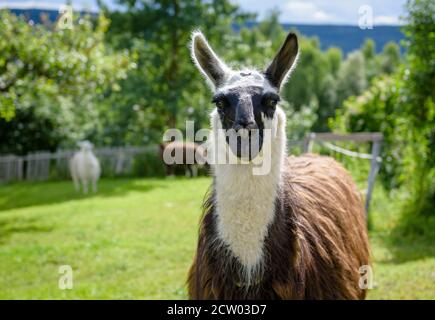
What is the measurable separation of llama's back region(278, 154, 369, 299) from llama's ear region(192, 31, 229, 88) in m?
0.83

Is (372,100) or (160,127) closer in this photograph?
(372,100)

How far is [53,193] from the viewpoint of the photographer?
18922 millimetres

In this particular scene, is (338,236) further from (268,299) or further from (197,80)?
(197,80)

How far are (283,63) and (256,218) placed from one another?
1129mm

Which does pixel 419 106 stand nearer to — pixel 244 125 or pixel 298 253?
pixel 298 253

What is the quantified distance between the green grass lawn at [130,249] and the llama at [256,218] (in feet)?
7.97

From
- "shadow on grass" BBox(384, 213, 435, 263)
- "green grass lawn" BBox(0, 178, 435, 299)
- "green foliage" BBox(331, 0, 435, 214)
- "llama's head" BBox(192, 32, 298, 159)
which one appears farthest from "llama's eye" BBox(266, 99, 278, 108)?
"green foliage" BBox(331, 0, 435, 214)

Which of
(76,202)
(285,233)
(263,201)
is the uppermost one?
(263,201)

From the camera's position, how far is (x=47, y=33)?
38.2 feet

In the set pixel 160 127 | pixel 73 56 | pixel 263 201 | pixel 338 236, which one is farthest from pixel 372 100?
pixel 160 127

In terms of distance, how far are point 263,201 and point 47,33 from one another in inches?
389

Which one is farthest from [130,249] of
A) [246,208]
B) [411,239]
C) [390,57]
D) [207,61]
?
[390,57]

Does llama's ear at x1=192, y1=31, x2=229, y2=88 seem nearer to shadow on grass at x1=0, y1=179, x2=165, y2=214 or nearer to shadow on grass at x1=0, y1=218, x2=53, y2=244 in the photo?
shadow on grass at x1=0, y1=218, x2=53, y2=244

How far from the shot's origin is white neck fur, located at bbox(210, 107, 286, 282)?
3.20 meters
